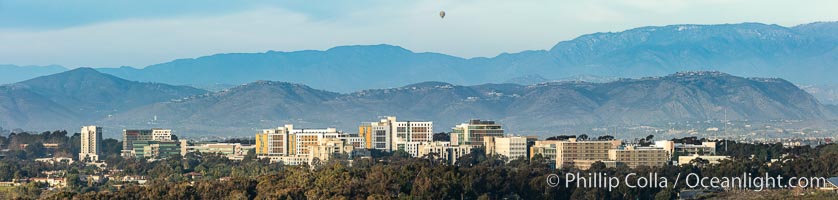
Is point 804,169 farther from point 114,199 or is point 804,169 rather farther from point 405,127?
point 405,127

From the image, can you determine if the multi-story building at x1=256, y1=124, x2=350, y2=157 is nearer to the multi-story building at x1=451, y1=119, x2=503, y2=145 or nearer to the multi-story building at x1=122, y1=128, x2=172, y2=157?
the multi-story building at x1=451, y1=119, x2=503, y2=145

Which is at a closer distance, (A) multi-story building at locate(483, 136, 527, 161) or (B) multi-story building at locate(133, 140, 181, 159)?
(A) multi-story building at locate(483, 136, 527, 161)

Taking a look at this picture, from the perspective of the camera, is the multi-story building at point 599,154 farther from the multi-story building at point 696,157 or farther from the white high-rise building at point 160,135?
the white high-rise building at point 160,135

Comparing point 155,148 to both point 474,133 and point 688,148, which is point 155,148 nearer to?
point 474,133

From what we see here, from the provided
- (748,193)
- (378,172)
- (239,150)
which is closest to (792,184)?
(748,193)

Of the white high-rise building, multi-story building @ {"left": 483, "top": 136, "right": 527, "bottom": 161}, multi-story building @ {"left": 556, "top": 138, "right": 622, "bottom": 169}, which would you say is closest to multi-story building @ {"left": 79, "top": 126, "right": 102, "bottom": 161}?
the white high-rise building
